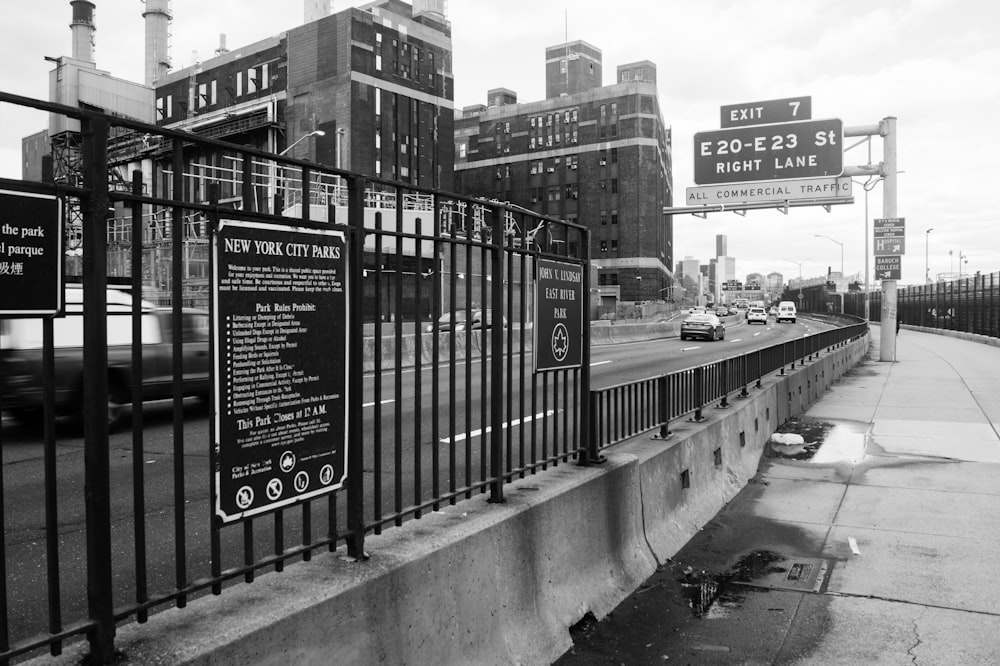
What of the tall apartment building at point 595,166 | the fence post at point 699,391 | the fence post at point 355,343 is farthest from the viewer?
the tall apartment building at point 595,166

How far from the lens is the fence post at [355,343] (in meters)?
3.44

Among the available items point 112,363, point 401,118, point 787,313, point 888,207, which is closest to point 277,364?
point 112,363

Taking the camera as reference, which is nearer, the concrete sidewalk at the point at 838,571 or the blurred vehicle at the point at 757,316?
the concrete sidewalk at the point at 838,571

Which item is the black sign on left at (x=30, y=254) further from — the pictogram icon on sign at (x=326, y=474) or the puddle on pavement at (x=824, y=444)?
the puddle on pavement at (x=824, y=444)

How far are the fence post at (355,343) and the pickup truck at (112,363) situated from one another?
292 cm

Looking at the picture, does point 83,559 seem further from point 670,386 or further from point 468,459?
point 670,386

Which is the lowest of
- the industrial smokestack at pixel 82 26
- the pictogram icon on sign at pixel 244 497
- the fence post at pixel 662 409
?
the fence post at pixel 662 409

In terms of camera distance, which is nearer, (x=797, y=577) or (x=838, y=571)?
(x=797, y=577)

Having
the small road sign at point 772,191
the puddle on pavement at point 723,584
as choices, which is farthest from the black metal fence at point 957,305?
the puddle on pavement at point 723,584

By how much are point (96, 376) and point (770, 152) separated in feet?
80.8

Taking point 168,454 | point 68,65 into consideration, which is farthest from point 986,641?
point 68,65

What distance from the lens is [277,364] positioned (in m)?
3.06

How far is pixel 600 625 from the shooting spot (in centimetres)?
497

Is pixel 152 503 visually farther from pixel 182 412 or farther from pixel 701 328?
→ pixel 701 328
